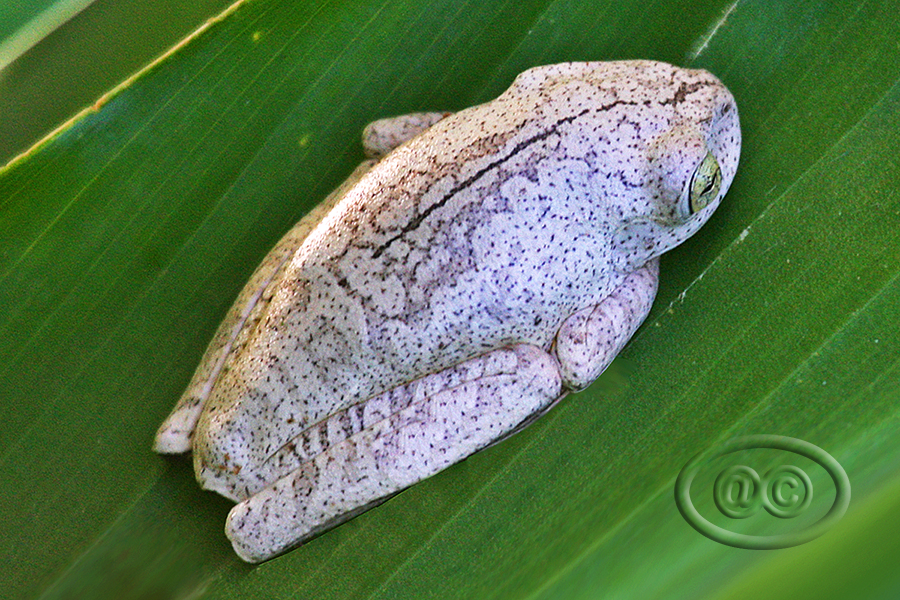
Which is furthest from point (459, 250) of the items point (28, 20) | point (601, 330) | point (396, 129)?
point (28, 20)

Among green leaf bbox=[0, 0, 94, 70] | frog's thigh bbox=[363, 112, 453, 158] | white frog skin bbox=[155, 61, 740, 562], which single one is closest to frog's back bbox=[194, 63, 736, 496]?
white frog skin bbox=[155, 61, 740, 562]

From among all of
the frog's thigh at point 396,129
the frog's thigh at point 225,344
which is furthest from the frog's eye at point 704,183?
the frog's thigh at point 225,344

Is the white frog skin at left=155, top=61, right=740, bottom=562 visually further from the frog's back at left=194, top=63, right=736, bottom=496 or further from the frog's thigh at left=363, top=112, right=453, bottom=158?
the frog's thigh at left=363, top=112, right=453, bottom=158

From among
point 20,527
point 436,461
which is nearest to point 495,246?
point 436,461

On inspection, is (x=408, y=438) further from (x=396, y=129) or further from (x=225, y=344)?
(x=396, y=129)

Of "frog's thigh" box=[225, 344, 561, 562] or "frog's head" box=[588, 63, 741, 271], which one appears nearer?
"frog's head" box=[588, 63, 741, 271]

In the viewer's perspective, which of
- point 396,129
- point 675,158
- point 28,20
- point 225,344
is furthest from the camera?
point 28,20
